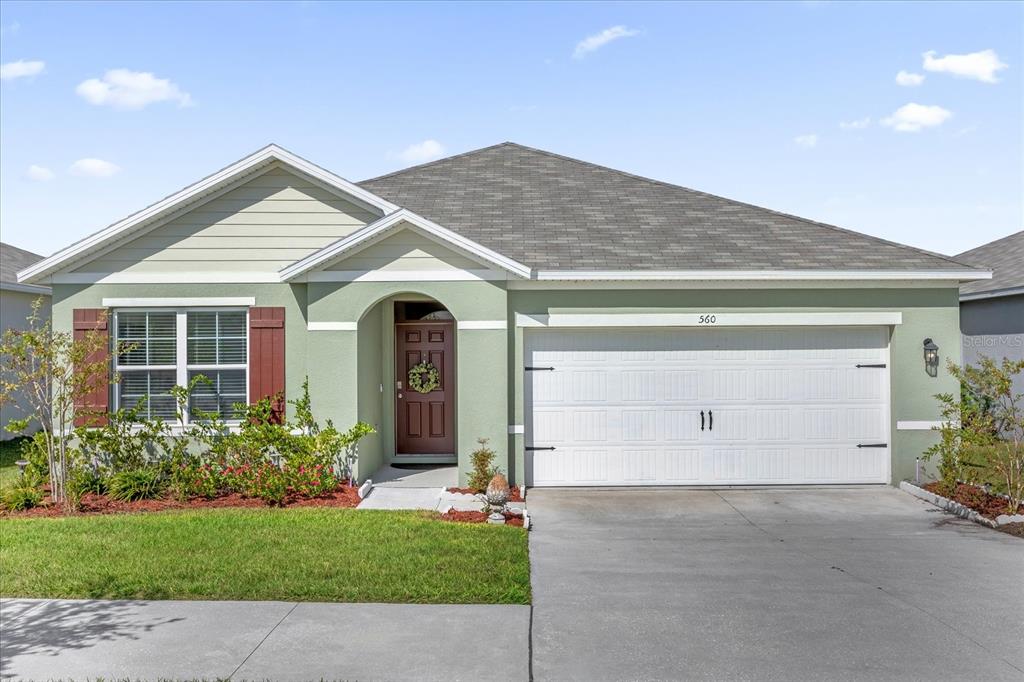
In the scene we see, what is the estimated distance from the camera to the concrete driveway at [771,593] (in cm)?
465

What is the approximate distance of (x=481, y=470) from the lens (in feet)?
31.8

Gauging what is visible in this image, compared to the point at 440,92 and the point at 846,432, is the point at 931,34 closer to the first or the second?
the point at 846,432

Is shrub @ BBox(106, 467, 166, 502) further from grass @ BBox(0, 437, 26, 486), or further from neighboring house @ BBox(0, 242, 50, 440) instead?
neighboring house @ BBox(0, 242, 50, 440)

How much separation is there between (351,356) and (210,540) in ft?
10.5

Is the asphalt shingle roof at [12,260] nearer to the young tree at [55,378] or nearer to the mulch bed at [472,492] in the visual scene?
the young tree at [55,378]

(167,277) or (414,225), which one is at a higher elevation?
(414,225)

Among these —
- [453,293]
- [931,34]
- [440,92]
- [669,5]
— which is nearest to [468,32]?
[440,92]

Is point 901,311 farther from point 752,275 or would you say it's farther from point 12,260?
point 12,260

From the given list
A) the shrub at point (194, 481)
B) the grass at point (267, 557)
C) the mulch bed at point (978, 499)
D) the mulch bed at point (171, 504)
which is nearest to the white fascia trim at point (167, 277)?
the shrub at point (194, 481)

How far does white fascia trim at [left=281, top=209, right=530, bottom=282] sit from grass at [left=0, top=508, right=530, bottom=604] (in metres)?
3.31

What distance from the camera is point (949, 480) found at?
31.4ft

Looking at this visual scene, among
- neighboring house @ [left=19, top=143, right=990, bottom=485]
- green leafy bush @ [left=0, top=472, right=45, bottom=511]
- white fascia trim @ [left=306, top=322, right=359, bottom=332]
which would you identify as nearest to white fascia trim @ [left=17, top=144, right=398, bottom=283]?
neighboring house @ [left=19, top=143, right=990, bottom=485]

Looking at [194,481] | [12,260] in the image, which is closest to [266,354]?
[194,481]

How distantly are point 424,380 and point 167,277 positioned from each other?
4230 mm
